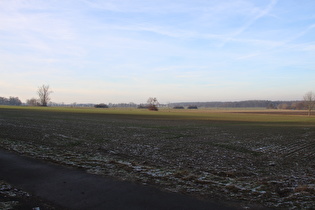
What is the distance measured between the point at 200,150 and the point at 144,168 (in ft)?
24.1

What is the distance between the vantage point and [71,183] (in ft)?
23.7

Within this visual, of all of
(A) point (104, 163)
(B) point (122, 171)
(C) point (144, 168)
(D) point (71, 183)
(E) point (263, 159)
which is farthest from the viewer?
(E) point (263, 159)

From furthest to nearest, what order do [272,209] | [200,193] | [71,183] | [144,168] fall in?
[144,168] → [71,183] → [200,193] → [272,209]

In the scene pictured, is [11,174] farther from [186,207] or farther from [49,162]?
[186,207]

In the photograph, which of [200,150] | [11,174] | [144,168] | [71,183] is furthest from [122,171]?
[200,150]

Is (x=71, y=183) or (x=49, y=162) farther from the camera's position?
(x=49, y=162)

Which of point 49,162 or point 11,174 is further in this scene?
point 49,162

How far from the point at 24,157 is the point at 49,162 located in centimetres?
165

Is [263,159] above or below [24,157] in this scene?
below

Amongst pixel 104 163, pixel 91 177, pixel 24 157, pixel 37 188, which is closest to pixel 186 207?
pixel 91 177

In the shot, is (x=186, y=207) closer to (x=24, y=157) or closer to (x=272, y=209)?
(x=272, y=209)

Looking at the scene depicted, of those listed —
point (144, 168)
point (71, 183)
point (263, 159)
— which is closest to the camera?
point (71, 183)

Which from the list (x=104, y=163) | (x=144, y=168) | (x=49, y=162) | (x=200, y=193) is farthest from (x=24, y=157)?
(x=200, y=193)

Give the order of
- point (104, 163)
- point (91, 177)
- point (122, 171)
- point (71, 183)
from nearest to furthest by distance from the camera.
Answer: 1. point (71, 183)
2. point (91, 177)
3. point (122, 171)
4. point (104, 163)
